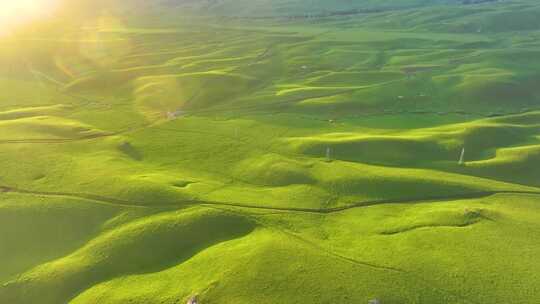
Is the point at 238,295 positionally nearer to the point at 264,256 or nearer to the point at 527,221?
the point at 264,256

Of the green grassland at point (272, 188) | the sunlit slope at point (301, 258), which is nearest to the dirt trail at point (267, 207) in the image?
the green grassland at point (272, 188)

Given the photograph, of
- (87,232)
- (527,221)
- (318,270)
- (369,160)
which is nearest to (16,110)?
(87,232)

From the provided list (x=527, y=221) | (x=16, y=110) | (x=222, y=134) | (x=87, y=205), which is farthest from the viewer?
(x=16, y=110)

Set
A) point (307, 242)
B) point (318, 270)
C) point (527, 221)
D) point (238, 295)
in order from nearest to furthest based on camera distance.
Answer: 1. point (238, 295)
2. point (318, 270)
3. point (307, 242)
4. point (527, 221)

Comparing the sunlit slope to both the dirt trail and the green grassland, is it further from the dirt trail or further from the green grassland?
the dirt trail

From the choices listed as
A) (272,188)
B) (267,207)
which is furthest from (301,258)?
(272,188)

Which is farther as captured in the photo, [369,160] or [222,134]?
[222,134]

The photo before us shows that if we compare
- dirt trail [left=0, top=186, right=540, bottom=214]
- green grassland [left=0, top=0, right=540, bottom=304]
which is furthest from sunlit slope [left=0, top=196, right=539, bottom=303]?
dirt trail [left=0, top=186, right=540, bottom=214]

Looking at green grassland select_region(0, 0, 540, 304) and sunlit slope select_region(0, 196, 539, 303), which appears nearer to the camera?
sunlit slope select_region(0, 196, 539, 303)

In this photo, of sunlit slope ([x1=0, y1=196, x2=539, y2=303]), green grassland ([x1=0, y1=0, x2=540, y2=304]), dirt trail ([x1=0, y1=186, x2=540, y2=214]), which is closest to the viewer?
sunlit slope ([x1=0, y1=196, x2=539, y2=303])
